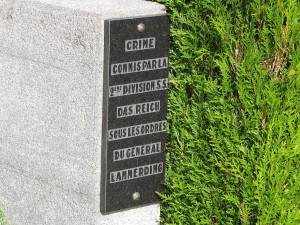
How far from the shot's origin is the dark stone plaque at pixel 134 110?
489 centimetres

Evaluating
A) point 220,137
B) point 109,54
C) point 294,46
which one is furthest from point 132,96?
point 294,46

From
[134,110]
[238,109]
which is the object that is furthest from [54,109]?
[238,109]

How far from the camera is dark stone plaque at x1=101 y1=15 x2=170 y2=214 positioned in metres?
4.89

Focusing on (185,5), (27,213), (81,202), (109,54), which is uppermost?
(185,5)

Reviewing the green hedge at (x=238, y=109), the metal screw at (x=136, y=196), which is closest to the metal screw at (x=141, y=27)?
the green hedge at (x=238, y=109)

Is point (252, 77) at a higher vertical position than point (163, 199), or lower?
higher

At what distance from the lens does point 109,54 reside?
483 centimetres

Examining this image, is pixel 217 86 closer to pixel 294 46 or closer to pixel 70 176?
pixel 294 46

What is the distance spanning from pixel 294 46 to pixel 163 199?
56.3 inches

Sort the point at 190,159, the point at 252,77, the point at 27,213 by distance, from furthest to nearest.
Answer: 1. the point at 27,213
2. the point at 190,159
3. the point at 252,77

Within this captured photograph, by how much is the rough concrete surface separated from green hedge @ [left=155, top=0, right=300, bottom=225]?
1.36 ft

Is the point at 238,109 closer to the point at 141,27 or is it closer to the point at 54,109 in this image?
the point at 141,27

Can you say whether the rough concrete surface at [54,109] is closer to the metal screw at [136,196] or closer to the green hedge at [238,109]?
the metal screw at [136,196]

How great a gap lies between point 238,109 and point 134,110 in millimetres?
716
